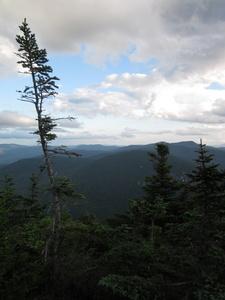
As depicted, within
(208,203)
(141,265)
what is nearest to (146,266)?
(141,265)

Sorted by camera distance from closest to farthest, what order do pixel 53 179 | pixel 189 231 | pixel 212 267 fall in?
1. pixel 212 267
2. pixel 189 231
3. pixel 53 179

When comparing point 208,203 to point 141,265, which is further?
point 141,265

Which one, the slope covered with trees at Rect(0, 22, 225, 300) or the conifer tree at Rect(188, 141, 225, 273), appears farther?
the conifer tree at Rect(188, 141, 225, 273)

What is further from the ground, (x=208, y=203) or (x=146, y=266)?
(x=208, y=203)

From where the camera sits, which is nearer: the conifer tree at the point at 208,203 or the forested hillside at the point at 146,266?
the forested hillside at the point at 146,266

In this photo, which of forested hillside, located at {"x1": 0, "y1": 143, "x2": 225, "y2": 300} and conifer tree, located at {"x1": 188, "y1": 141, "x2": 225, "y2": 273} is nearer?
forested hillside, located at {"x1": 0, "y1": 143, "x2": 225, "y2": 300}

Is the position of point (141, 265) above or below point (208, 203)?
below

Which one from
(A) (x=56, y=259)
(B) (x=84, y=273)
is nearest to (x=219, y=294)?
(B) (x=84, y=273)

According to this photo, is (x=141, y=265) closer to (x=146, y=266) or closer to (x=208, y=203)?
(x=146, y=266)

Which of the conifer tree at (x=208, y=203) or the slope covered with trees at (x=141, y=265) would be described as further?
the conifer tree at (x=208, y=203)

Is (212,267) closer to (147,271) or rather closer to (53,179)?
(147,271)

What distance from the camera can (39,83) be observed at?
11.3 metres

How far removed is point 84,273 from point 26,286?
2919 millimetres

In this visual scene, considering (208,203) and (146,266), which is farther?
(146,266)
